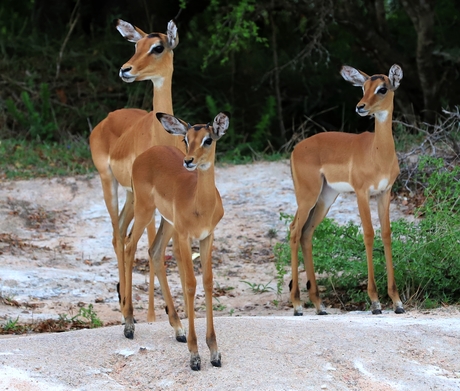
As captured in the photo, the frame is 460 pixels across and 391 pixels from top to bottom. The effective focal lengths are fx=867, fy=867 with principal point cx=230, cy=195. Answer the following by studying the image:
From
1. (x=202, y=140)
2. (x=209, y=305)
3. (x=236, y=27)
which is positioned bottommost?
(x=209, y=305)

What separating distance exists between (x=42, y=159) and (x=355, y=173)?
618 cm

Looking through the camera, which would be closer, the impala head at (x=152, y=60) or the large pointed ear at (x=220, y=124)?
the large pointed ear at (x=220, y=124)

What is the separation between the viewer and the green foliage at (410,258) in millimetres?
6953

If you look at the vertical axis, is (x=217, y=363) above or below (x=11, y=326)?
above

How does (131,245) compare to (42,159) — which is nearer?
(131,245)

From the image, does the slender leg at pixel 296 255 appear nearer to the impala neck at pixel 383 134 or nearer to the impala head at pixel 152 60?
the impala neck at pixel 383 134

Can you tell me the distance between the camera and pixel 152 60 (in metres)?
6.81

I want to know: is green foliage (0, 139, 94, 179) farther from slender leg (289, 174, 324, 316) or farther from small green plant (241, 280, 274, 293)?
slender leg (289, 174, 324, 316)

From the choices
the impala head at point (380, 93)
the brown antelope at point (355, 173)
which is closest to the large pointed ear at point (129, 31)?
the brown antelope at point (355, 173)

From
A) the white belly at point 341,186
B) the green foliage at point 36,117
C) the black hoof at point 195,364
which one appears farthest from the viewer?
the green foliage at point 36,117

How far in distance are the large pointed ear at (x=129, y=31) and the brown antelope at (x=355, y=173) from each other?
5.50 ft

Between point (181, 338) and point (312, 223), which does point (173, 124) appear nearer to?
point (181, 338)

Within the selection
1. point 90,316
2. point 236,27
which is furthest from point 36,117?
point 90,316

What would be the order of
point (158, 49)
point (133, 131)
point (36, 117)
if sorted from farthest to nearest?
point (36, 117), point (133, 131), point (158, 49)
